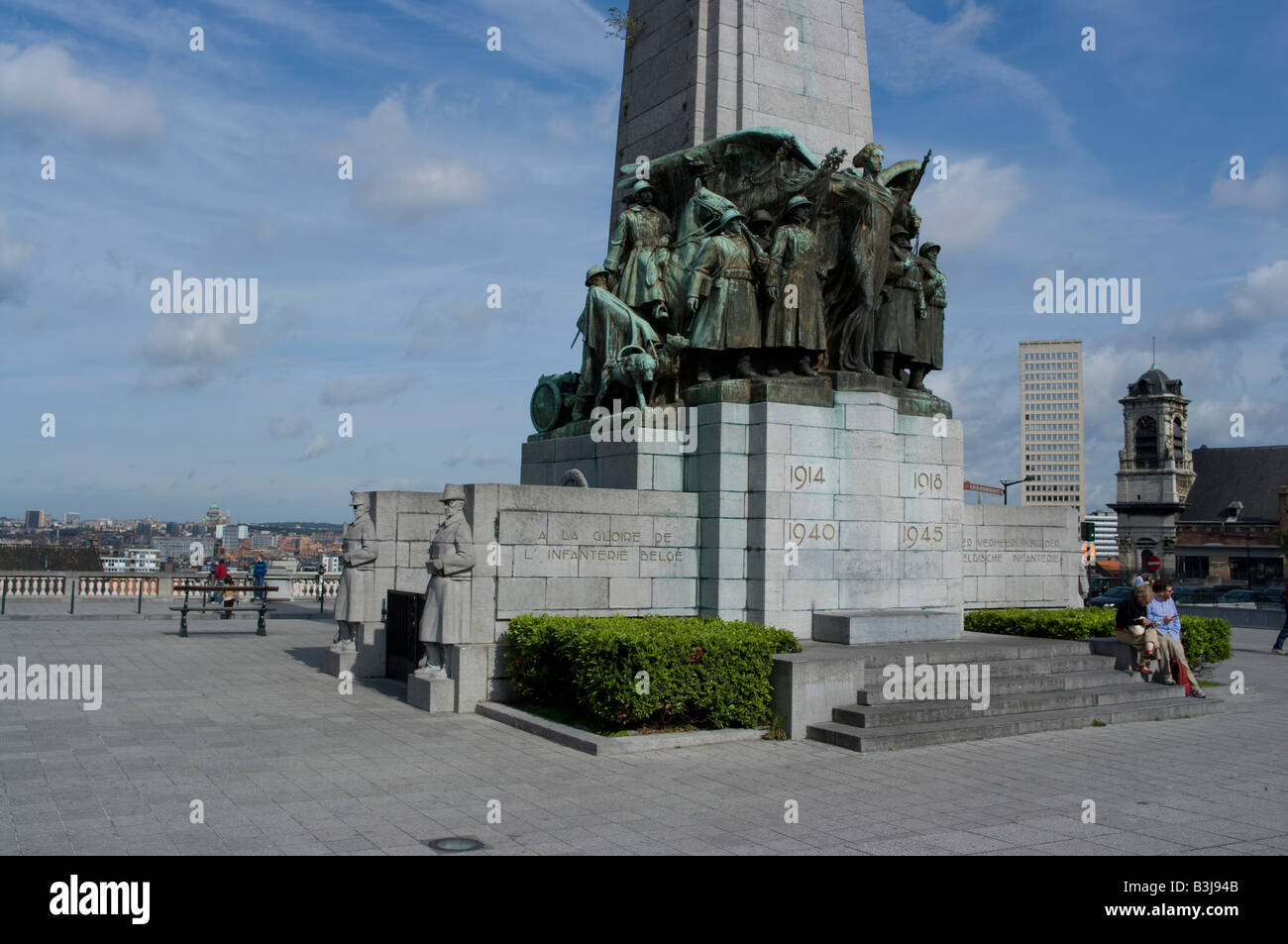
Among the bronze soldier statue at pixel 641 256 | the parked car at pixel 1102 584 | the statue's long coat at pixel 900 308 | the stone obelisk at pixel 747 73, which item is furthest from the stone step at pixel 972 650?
the parked car at pixel 1102 584

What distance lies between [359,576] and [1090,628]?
36.4 feet

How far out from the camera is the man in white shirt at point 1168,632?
14.6 metres

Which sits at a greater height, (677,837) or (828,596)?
(828,596)

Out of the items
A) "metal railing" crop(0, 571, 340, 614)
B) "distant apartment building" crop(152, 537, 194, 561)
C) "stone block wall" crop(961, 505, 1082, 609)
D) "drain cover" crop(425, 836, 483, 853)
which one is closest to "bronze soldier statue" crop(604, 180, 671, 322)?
"stone block wall" crop(961, 505, 1082, 609)

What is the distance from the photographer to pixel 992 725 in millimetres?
12000

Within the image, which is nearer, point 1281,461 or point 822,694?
point 822,694

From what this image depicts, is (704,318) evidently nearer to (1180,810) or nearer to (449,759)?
(449,759)

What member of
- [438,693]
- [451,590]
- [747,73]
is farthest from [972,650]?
[747,73]

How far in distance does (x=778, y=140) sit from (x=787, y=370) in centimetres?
351

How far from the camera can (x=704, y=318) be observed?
15562mm

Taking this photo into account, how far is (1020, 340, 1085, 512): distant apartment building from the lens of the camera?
18875 centimetres

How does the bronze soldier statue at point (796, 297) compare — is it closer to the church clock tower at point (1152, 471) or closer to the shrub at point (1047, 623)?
the shrub at point (1047, 623)

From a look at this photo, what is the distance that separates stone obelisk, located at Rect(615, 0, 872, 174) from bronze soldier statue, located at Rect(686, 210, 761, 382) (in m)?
2.23

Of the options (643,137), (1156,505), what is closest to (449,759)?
(643,137)
